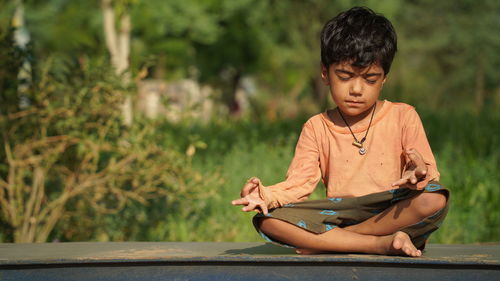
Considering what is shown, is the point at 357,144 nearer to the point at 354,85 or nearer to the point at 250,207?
the point at 354,85

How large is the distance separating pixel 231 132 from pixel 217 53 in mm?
14421

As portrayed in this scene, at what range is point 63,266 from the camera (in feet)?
10.1

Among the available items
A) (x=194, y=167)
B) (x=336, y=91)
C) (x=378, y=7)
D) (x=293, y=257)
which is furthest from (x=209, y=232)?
(x=378, y=7)

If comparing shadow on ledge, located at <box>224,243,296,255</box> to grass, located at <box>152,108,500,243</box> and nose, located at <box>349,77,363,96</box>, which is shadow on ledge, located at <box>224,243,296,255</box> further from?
grass, located at <box>152,108,500,243</box>

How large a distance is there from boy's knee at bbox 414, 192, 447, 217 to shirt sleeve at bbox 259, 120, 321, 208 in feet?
1.80

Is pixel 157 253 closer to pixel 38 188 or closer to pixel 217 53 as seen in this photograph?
pixel 38 188

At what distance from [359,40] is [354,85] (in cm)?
20

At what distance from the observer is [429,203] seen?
3260 millimetres

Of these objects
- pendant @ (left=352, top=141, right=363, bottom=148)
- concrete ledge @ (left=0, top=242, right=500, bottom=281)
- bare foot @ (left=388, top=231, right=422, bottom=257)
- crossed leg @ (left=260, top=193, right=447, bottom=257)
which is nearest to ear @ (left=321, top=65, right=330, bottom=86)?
pendant @ (left=352, top=141, right=363, bottom=148)

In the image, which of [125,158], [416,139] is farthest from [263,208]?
[125,158]

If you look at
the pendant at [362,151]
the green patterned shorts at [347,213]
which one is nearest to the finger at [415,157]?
the green patterned shorts at [347,213]

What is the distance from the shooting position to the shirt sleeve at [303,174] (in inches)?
138

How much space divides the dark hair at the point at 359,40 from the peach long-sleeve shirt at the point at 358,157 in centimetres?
27

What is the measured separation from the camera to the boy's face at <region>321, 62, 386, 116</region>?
3430 millimetres
